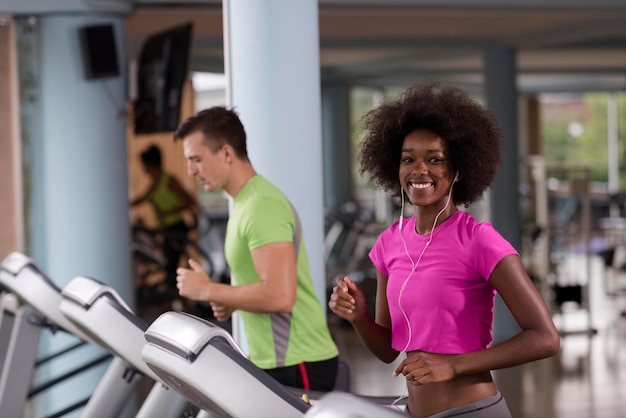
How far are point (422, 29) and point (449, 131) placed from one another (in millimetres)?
6144

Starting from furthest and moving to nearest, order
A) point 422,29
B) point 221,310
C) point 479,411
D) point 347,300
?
point 422,29 < point 221,310 < point 347,300 < point 479,411

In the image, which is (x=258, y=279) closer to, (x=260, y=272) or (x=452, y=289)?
(x=260, y=272)

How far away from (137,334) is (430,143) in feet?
2.87

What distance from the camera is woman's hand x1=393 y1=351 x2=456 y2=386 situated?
2006 millimetres

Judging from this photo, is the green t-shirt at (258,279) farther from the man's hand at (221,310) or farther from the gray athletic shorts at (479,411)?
the gray athletic shorts at (479,411)

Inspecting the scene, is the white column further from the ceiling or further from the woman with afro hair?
the ceiling

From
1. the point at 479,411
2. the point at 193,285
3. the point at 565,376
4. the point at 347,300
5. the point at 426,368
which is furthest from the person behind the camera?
the point at 565,376

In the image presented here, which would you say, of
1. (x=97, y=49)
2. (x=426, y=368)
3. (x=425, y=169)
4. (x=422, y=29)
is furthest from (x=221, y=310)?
(x=422, y=29)

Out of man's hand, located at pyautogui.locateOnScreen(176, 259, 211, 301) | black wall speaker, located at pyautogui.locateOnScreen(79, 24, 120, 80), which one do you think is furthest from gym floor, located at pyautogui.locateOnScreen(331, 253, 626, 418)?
man's hand, located at pyautogui.locateOnScreen(176, 259, 211, 301)

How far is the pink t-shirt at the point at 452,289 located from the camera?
215cm

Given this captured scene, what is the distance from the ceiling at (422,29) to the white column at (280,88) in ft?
5.94

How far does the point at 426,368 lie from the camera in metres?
2.01

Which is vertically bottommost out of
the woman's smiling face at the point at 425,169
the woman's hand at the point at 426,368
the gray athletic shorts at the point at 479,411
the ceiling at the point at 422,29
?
the gray athletic shorts at the point at 479,411

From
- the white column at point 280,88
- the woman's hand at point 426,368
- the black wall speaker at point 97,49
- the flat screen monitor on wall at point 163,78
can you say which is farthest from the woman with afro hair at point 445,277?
the flat screen monitor on wall at point 163,78
